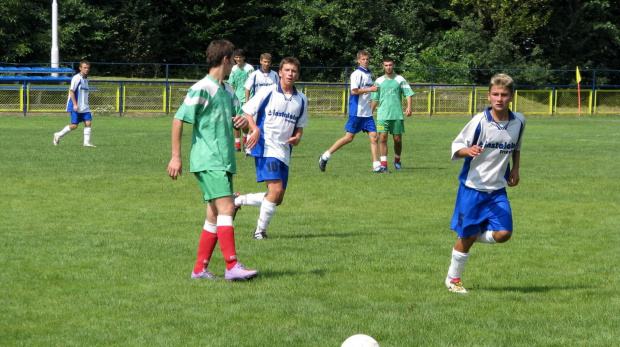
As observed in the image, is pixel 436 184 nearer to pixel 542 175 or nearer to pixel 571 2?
pixel 542 175

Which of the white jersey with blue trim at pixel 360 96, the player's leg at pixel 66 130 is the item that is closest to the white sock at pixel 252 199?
the white jersey with blue trim at pixel 360 96

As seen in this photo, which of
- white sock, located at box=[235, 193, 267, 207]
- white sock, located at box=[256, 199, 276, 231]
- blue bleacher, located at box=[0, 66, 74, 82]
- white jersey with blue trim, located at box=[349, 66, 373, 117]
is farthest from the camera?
blue bleacher, located at box=[0, 66, 74, 82]

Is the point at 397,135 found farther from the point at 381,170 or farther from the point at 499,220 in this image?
the point at 499,220

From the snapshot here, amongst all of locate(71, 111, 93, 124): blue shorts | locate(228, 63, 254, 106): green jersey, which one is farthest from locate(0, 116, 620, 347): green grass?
locate(71, 111, 93, 124): blue shorts

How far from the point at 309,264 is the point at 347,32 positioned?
42.7 meters

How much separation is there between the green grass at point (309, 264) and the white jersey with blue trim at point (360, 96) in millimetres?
1092

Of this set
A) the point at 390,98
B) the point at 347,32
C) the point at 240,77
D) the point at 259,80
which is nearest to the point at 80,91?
the point at 240,77

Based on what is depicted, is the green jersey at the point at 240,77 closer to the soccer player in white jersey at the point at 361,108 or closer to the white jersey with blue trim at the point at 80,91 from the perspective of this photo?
the white jersey with blue trim at the point at 80,91

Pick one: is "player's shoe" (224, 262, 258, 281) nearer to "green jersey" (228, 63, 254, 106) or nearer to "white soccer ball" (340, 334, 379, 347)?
"white soccer ball" (340, 334, 379, 347)

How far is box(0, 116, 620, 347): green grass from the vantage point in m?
5.67

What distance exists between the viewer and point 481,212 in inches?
265

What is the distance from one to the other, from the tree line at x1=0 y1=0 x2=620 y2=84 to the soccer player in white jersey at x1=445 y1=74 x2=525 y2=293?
3726cm

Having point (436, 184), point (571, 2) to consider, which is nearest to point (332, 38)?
point (571, 2)

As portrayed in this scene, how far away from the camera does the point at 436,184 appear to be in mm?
14180
